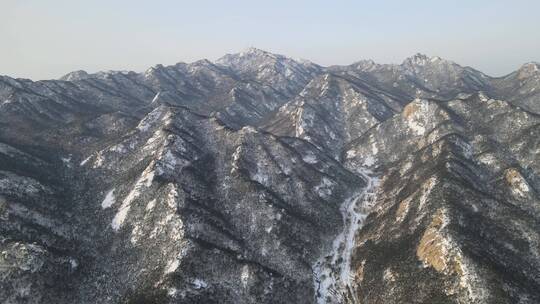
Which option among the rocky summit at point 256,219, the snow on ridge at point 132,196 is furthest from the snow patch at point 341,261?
the snow on ridge at point 132,196

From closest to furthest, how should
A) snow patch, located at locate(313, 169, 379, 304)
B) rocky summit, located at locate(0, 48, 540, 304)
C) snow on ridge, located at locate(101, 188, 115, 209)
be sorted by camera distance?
rocky summit, located at locate(0, 48, 540, 304) → snow patch, located at locate(313, 169, 379, 304) → snow on ridge, located at locate(101, 188, 115, 209)

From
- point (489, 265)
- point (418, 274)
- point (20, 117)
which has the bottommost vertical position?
point (20, 117)

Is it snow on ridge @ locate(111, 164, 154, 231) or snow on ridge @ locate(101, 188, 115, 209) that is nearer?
snow on ridge @ locate(111, 164, 154, 231)

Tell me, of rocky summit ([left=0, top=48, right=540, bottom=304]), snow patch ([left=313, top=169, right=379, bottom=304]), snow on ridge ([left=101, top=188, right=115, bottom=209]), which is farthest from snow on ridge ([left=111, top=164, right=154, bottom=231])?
snow patch ([left=313, top=169, right=379, bottom=304])

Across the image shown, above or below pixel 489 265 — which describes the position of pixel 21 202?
below

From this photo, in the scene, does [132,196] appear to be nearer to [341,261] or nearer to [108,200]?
[108,200]

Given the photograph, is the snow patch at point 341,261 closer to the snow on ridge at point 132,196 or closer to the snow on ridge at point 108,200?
the snow on ridge at point 132,196

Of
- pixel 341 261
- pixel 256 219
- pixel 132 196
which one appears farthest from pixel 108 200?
pixel 341 261

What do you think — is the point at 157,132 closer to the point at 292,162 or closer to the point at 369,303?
the point at 292,162

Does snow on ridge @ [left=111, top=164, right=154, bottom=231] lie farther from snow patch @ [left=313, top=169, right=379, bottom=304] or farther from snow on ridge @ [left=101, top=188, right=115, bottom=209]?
snow patch @ [left=313, top=169, right=379, bottom=304]

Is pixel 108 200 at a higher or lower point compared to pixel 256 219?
lower

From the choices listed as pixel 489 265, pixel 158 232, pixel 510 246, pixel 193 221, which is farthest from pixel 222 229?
pixel 510 246
